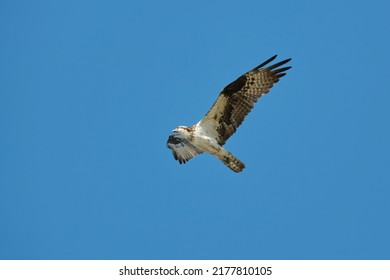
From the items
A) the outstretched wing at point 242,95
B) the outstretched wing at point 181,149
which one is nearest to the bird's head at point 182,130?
the outstretched wing at point 242,95

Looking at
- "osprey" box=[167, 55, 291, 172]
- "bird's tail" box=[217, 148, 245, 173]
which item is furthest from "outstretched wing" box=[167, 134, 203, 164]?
"bird's tail" box=[217, 148, 245, 173]

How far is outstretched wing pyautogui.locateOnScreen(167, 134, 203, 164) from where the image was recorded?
16000mm

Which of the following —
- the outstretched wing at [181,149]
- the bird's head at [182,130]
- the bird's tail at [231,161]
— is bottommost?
the bird's tail at [231,161]

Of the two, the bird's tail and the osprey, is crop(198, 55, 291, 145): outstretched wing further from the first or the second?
the bird's tail

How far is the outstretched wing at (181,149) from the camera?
16.0 m

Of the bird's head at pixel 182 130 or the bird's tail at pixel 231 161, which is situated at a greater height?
the bird's head at pixel 182 130

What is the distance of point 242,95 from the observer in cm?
1498

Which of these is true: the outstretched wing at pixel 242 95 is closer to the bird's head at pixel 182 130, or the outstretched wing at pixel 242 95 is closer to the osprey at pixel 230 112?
the osprey at pixel 230 112

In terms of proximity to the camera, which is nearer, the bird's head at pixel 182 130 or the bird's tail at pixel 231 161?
the bird's tail at pixel 231 161

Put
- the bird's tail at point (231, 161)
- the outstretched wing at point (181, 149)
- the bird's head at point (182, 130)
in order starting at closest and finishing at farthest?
the bird's tail at point (231, 161) → the bird's head at point (182, 130) → the outstretched wing at point (181, 149)

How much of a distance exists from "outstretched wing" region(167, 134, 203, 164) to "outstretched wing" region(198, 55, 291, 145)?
105cm

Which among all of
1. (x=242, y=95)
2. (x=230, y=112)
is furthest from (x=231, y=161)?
(x=242, y=95)
